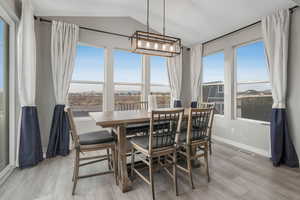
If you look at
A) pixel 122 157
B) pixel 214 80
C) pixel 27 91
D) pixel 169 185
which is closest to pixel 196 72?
pixel 214 80

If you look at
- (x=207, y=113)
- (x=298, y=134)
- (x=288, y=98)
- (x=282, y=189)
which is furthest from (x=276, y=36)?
(x=282, y=189)

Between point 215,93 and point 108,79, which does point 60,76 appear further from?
point 215,93

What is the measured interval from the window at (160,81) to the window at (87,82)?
4.79 feet

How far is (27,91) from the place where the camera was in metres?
2.39

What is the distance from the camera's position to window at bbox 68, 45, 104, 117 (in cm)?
336

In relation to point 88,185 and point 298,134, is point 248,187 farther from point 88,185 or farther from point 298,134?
point 88,185

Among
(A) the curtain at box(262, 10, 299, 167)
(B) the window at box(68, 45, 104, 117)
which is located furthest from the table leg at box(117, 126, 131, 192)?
(A) the curtain at box(262, 10, 299, 167)

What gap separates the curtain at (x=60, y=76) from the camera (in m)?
2.78

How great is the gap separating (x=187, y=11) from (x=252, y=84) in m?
2.16

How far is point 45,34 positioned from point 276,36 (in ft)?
14.1

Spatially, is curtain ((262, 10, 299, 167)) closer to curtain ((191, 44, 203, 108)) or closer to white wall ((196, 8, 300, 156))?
white wall ((196, 8, 300, 156))

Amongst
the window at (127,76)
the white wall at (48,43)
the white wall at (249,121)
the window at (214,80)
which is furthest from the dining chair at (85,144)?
the window at (214,80)

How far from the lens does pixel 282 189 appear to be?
1829 millimetres

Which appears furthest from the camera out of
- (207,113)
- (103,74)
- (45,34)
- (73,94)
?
(103,74)
